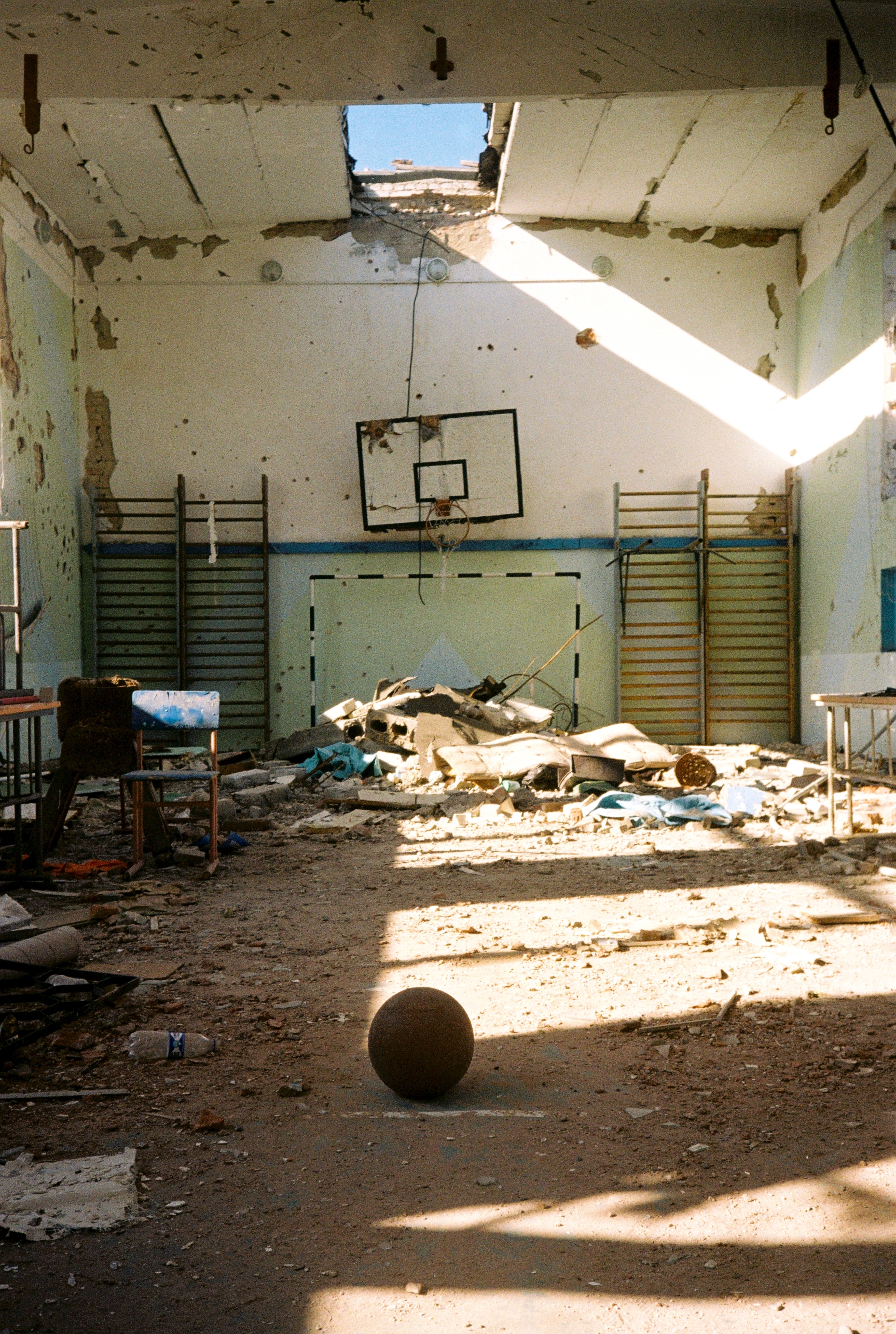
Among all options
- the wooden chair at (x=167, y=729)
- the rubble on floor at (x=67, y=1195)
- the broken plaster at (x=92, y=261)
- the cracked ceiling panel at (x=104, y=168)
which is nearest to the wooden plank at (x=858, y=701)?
the wooden chair at (x=167, y=729)

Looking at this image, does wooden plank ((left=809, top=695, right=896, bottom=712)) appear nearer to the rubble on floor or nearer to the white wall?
the rubble on floor

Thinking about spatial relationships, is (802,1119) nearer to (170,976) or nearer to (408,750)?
(170,976)

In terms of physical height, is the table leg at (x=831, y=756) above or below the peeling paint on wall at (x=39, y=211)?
below

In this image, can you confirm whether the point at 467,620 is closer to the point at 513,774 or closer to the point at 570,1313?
the point at 513,774

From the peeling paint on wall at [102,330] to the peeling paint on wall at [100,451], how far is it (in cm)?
48

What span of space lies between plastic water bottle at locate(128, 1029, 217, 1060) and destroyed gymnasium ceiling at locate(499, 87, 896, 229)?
681 cm

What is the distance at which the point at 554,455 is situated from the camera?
10297 millimetres

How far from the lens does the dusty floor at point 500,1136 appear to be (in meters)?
1.59

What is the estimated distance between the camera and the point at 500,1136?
216 centimetres

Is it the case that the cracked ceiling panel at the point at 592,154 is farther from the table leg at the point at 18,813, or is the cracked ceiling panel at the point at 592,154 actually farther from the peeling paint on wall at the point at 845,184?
the table leg at the point at 18,813

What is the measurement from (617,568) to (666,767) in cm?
296

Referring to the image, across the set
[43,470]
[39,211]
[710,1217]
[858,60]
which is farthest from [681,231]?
[710,1217]

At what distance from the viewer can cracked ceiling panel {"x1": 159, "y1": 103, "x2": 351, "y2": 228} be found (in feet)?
26.4

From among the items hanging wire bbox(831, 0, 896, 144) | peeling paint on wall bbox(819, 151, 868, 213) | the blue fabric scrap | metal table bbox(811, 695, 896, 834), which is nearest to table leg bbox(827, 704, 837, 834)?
metal table bbox(811, 695, 896, 834)
